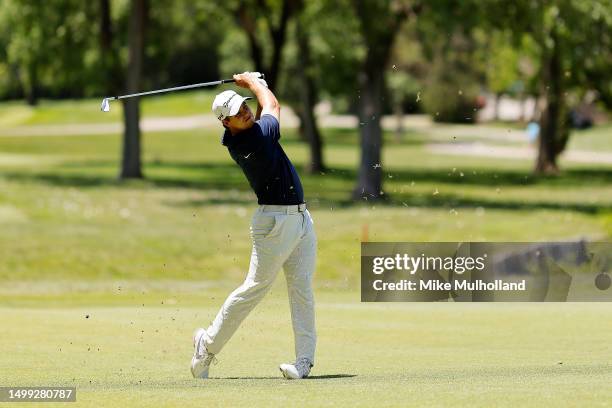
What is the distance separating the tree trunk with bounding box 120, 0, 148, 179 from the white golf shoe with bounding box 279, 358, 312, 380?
107 feet

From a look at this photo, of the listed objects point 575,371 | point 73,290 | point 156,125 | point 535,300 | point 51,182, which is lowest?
point 156,125

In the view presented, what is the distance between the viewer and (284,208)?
9.91 metres

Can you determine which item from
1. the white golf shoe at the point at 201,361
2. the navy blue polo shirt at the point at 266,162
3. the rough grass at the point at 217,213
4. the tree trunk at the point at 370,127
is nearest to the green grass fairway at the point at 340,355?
the white golf shoe at the point at 201,361

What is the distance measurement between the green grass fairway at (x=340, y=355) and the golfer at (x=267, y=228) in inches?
11.1

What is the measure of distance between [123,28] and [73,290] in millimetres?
31664

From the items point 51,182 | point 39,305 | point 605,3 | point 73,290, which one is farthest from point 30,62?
point 39,305

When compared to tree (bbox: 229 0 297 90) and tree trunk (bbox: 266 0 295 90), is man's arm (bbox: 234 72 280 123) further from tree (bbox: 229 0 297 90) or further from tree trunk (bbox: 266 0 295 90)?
tree trunk (bbox: 266 0 295 90)

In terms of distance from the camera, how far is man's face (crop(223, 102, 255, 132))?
9.62 meters

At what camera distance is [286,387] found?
9445 mm

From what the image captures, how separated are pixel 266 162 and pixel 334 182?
120 feet

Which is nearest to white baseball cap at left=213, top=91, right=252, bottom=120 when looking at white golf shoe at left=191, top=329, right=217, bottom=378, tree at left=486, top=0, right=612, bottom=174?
white golf shoe at left=191, top=329, right=217, bottom=378

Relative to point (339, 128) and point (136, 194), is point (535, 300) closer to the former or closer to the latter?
point (136, 194)

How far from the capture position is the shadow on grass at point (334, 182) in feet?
121

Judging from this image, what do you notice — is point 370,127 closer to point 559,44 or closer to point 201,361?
point 559,44
